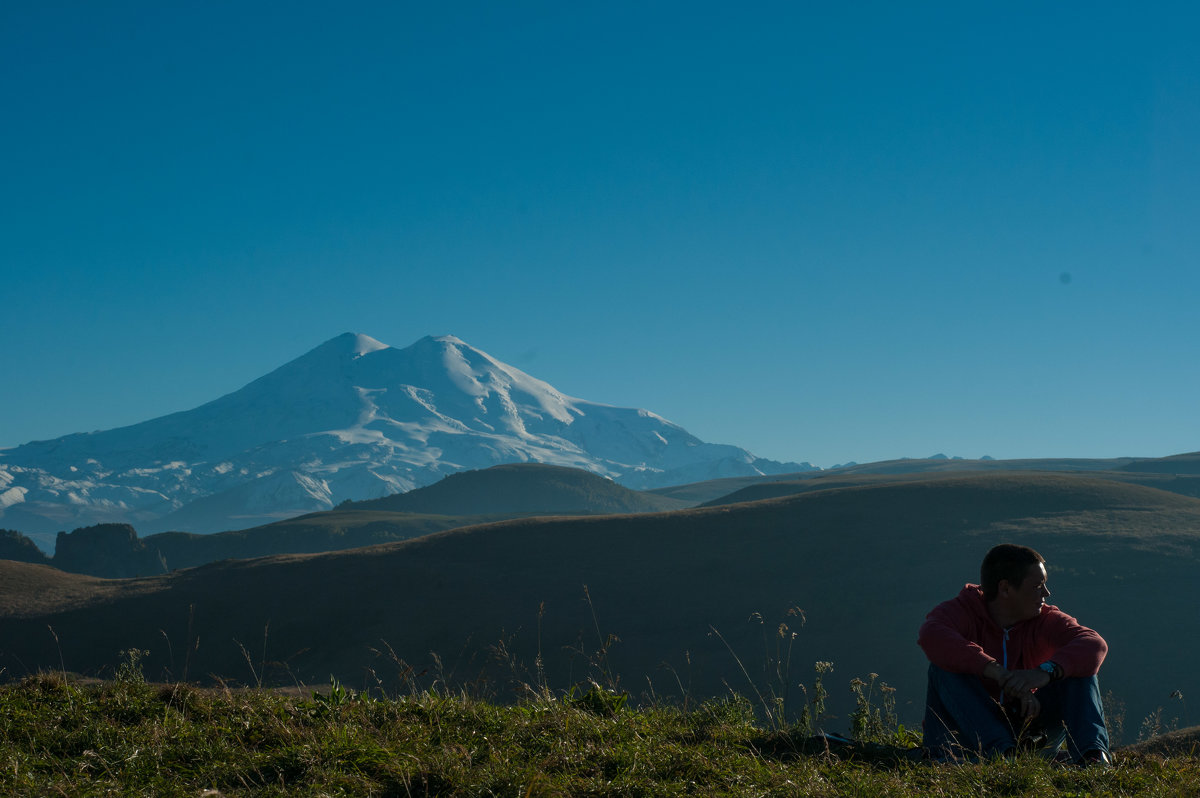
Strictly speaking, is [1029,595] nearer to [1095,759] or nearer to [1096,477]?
[1095,759]

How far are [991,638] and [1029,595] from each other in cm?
34

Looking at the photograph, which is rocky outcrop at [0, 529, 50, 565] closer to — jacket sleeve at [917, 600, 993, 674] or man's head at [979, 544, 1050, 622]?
jacket sleeve at [917, 600, 993, 674]

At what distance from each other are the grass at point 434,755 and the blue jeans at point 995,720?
0.22 m

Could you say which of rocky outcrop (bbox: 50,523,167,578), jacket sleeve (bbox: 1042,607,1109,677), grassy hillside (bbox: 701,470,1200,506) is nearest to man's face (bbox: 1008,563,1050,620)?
jacket sleeve (bbox: 1042,607,1109,677)

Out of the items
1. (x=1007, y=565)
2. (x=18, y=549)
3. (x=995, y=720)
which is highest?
(x=1007, y=565)

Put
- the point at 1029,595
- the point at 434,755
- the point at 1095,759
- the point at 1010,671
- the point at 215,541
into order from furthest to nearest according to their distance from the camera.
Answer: the point at 215,541 → the point at 1029,595 → the point at 1010,671 → the point at 1095,759 → the point at 434,755

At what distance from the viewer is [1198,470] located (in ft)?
444

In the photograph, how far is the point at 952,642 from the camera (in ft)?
14.4

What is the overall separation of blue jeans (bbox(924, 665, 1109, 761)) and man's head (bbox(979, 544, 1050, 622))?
414mm

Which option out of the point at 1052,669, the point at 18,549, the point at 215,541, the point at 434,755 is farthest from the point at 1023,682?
the point at 215,541

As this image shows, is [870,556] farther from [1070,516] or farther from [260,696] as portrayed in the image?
[260,696]

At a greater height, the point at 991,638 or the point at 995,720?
the point at 991,638

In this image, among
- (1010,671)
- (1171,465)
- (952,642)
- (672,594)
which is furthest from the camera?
(1171,465)

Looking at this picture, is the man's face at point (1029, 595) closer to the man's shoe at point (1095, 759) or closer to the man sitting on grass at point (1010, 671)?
the man sitting on grass at point (1010, 671)
